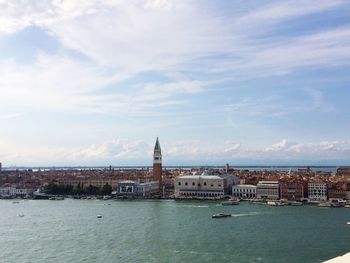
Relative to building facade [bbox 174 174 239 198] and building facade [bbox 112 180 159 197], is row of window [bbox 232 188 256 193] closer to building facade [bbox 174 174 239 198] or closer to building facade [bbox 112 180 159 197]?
building facade [bbox 174 174 239 198]

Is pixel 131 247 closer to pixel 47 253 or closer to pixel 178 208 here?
pixel 47 253

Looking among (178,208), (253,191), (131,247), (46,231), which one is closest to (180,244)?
(131,247)

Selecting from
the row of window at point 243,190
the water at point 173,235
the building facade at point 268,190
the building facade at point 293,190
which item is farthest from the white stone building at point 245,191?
the water at point 173,235

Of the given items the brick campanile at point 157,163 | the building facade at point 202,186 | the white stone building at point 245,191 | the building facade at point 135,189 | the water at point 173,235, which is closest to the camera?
the water at point 173,235

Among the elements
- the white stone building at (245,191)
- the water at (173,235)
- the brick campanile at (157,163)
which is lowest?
the water at (173,235)

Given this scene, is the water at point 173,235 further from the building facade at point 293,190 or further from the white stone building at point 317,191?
the building facade at point 293,190

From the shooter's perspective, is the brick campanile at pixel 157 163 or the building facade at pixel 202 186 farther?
the brick campanile at pixel 157 163

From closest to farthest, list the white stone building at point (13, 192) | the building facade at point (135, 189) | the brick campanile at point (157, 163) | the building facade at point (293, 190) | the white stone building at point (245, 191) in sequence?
the building facade at point (293, 190)
the white stone building at point (245, 191)
the building facade at point (135, 189)
the brick campanile at point (157, 163)
the white stone building at point (13, 192)
